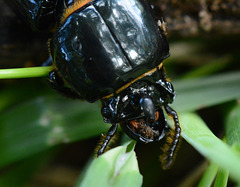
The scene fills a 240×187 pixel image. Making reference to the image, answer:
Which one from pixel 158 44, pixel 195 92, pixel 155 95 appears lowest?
pixel 195 92

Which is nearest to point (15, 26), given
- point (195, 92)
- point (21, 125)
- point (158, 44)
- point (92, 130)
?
point (21, 125)

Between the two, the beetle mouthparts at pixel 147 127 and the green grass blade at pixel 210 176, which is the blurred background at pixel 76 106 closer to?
the beetle mouthparts at pixel 147 127

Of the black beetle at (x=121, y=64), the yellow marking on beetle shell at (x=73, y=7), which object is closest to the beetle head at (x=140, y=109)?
the black beetle at (x=121, y=64)

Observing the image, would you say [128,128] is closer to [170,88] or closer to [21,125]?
[170,88]

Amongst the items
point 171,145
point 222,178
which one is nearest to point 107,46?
point 171,145

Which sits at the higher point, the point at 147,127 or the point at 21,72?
the point at 21,72

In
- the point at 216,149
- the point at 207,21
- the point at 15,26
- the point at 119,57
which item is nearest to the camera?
the point at 216,149

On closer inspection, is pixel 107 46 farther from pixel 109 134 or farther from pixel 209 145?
pixel 209 145
